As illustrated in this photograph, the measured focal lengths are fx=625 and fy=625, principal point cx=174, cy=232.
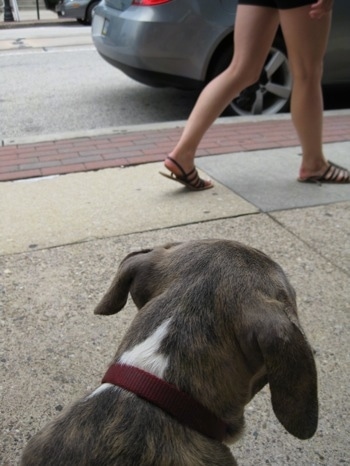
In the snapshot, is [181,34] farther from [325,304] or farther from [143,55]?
[325,304]

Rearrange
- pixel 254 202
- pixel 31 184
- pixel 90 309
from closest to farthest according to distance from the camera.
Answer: pixel 90 309 < pixel 254 202 < pixel 31 184

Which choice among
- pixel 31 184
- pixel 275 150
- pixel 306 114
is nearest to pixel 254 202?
pixel 306 114

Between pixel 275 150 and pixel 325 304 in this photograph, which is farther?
pixel 275 150

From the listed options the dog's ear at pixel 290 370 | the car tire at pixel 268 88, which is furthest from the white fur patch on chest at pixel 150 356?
the car tire at pixel 268 88

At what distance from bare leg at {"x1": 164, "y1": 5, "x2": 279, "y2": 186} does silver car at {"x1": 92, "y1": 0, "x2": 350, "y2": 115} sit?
7.07ft

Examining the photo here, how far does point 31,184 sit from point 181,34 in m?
2.58

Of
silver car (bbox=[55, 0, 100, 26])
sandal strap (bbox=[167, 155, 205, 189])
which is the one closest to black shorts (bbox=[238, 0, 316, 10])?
sandal strap (bbox=[167, 155, 205, 189])

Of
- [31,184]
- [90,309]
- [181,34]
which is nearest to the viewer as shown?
[90,309]

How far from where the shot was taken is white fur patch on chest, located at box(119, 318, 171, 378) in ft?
5.06

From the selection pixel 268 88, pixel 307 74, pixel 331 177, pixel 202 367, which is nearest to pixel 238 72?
pixel 307 74

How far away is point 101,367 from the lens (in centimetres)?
271

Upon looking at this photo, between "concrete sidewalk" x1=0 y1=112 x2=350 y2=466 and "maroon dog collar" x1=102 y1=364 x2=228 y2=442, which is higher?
"maroon dog collar" x1=102 y1=364 x2=228 y2=442

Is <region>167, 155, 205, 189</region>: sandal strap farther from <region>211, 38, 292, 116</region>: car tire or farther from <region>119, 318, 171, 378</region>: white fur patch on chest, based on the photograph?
<region>119, 318, 171, 378</region>: white fur patch on chest

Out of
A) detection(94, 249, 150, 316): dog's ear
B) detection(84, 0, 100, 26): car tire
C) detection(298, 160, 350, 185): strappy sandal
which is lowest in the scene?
detection(84, 0, 100, 26): car tire
